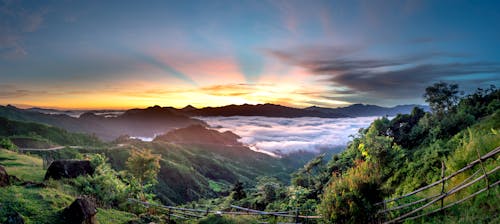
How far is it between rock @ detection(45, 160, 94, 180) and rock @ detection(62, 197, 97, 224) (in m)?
6.40

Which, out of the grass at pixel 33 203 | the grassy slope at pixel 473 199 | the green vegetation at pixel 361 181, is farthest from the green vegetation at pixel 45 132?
the grassy slope at pixel 473 199

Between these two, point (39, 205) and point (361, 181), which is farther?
point (39, 205)

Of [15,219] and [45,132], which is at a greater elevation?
[15,219]

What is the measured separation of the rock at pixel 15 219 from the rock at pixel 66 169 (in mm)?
7106

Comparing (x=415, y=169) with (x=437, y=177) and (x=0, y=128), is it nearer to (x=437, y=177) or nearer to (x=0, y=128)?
(x=437, y=177)

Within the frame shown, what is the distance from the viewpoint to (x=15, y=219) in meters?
8.64

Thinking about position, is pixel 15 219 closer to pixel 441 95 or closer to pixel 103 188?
pixel 103 188

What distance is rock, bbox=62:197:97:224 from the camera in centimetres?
964

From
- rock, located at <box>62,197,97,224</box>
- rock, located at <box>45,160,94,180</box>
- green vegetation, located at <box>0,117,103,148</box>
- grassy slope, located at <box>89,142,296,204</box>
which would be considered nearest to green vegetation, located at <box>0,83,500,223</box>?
rock, located at <box>62,197,97,224</box>

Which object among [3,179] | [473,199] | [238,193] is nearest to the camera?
[473,199]

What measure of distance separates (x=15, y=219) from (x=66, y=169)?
751 centimetres

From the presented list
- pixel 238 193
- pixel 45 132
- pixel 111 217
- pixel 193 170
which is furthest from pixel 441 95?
pixel 45 132

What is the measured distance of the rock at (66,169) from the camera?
1544 cm

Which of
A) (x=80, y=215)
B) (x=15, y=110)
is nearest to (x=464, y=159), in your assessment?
(x=80, y=215)
